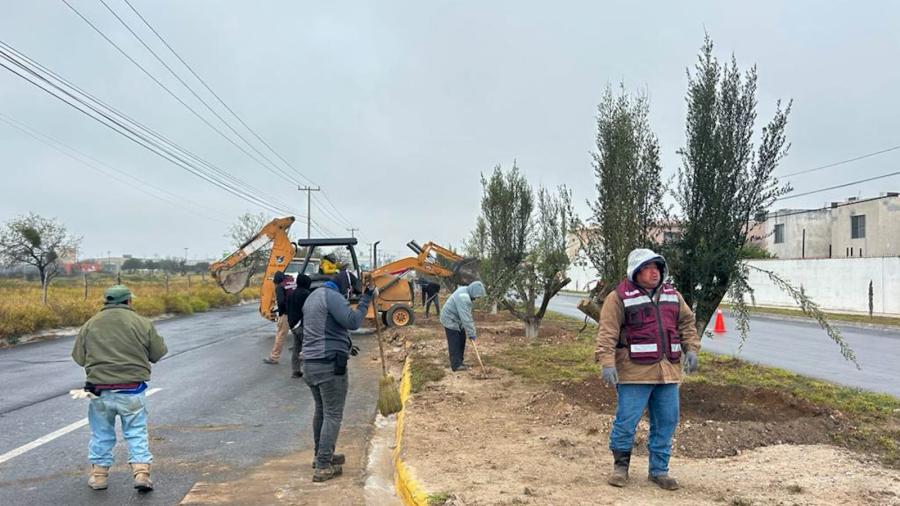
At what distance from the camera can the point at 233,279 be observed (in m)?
18.2

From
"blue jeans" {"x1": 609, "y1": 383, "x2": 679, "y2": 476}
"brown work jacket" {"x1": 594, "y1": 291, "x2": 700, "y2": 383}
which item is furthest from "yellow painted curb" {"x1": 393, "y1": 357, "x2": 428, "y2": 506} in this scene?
"brown work jacket" {"x1": 594, "y1": 291, "x2": 700, "y2": 383}

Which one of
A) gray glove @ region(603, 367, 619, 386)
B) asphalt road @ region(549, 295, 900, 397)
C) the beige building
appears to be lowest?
asphalt road @ region(549, 295, 900, 397)

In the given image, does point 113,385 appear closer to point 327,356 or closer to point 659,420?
point 327,356

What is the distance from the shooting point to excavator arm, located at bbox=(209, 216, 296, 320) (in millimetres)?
17312

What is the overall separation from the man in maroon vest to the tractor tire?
14.3 m

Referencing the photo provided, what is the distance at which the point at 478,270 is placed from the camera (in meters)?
18.4

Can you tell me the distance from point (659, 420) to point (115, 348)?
428cm

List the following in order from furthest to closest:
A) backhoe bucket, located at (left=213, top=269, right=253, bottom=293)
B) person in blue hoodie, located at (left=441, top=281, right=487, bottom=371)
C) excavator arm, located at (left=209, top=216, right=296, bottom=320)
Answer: backhoe bucket, located at (left=213, top=269, right=253, bottom=293) → excavator arm, located at (left=209, top=216, right=296, bottom=320) → person in blue hoodie, located at (left=441, top=281, right=487, bottom=371)

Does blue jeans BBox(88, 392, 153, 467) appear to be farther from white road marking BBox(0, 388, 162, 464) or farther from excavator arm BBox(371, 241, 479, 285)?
excavator arm BBox(371, 241, 479, 285)

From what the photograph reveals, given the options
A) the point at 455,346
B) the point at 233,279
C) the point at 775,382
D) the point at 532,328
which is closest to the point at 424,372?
the point at 455,346

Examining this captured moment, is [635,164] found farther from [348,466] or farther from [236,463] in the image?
[236,463]

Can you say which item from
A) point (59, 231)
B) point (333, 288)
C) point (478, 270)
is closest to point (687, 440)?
point (333, 288)

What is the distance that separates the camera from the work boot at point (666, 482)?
445 centimetres

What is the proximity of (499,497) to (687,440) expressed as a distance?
2244 mm
